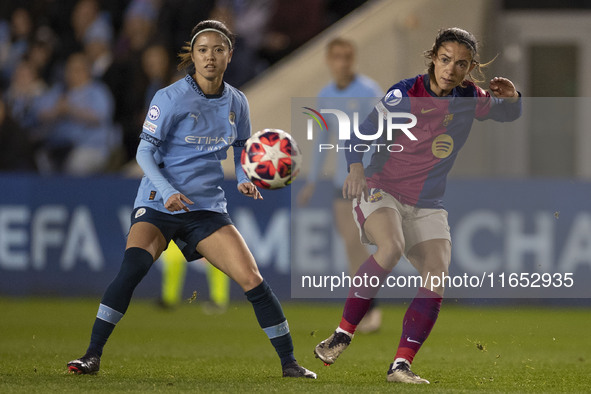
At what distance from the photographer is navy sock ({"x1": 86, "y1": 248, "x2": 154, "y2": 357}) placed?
595 cm

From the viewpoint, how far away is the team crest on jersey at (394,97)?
19.9 ft

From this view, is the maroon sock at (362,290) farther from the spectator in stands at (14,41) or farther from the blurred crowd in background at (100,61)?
the spectator in stands at (14,41)

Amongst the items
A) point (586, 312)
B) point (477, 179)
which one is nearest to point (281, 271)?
point (477, 179)

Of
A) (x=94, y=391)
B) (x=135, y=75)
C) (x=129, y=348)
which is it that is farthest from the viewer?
(x=135, y=75)

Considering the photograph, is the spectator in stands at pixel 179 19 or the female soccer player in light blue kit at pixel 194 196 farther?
the spectator in stands at pixel 179 19

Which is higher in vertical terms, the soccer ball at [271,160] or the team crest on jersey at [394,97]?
the team crest on jersey at [394,97]

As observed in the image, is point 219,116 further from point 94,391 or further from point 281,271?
point 281,271

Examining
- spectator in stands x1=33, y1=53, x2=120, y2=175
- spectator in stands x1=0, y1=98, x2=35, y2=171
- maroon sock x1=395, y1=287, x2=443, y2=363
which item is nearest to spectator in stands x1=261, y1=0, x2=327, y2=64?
spectator in stands x1=33, y1=53, x2=120, y2=175

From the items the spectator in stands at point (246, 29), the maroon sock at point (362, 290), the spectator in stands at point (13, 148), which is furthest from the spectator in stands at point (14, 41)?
the maroon sock at point (362, 290)

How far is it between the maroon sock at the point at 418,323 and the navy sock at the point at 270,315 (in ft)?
2.00

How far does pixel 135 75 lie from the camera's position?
476 inches

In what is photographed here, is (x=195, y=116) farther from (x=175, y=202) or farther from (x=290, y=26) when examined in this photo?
(x=290, y=26)

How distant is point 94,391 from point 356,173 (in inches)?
69.4

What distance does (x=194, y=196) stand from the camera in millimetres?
6078
